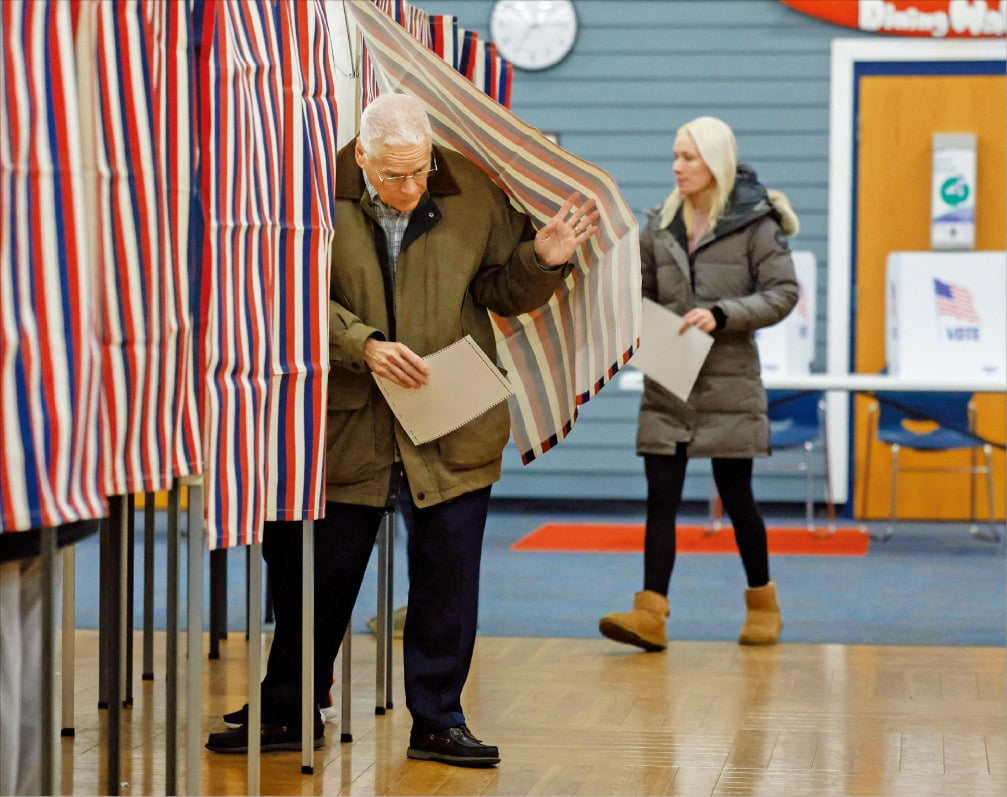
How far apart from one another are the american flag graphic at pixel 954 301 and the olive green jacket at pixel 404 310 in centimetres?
487

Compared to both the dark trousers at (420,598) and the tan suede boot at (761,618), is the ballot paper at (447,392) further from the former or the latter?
the tan suede boot at (761,618)

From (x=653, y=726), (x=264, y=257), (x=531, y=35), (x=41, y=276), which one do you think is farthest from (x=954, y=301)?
(x=41, y=276)

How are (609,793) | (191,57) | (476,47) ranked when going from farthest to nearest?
(476,47) → (609,793) → (191,57)

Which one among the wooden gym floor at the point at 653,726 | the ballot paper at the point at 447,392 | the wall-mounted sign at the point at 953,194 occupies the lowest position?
the wooden gym floor at the point at 653,726

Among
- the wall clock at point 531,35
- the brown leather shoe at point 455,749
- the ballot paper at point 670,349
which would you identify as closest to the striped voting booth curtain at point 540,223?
the brown leather shoe at point 455,749

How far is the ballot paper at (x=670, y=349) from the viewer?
15.6 ft

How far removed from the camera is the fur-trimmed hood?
4914 millimetres

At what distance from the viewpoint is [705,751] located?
140 inches

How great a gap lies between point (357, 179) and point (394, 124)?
0.70 ft

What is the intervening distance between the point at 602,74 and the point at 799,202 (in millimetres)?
1366

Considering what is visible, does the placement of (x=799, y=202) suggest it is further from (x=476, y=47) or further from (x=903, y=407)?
(x=476, y=47)

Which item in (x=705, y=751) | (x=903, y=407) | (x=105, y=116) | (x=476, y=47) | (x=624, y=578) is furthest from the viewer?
(x=903, y=407)

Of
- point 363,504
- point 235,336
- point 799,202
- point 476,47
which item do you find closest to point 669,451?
point 476,47

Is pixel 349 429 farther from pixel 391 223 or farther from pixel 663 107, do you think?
pixel 663 107
